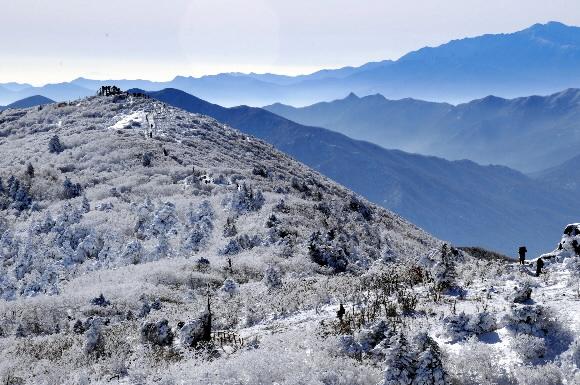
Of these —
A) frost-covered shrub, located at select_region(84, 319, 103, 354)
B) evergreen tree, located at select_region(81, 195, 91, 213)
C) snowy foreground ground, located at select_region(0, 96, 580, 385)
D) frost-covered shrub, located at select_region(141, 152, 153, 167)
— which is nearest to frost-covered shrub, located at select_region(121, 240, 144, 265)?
snowy foreground ground, located at select_region(0, 96, 580, 385)

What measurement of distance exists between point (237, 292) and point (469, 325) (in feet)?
43.5

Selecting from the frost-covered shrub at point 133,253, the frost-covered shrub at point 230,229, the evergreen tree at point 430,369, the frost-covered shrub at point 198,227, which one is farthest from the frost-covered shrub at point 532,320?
the frost-covered shrub at point 230,229

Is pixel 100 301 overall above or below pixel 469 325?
below

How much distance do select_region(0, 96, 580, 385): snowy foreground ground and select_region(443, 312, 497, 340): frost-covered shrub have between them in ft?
0.08

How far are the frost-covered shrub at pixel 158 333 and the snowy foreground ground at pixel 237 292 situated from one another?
0.05m

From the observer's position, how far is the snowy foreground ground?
34.5 ft

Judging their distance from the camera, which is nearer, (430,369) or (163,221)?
(430,369)

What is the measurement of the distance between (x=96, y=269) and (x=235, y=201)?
15.9 meters

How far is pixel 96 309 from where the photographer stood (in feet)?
74.0

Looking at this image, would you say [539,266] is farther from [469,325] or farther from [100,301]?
[100,301]

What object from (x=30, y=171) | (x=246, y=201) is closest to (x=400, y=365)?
(x=246, y=201)

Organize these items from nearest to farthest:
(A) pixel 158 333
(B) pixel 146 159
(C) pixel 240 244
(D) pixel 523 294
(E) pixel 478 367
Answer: (E) pixel 478 367, (D) pixel 523 294, (A) pixel 158 333, (C) pixel 240 244, (B) pixel 146 159

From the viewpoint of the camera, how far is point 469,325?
37.1 ft

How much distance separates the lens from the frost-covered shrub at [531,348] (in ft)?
32.6
